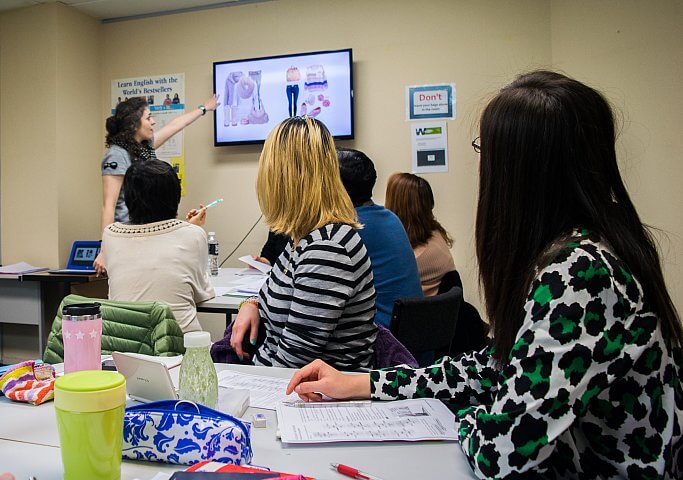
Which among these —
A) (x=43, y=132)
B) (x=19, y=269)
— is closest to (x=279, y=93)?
(x=43, y=132)

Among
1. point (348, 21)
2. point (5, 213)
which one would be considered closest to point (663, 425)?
point (348, 21)

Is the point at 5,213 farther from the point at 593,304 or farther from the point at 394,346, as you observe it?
the point at 593,304

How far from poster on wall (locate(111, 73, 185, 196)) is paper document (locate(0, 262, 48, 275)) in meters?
1.11

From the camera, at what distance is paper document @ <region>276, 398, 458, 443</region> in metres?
0.91

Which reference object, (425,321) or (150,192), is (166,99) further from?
(425,321)

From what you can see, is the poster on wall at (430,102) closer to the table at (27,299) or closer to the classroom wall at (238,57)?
the classroom wall at (238,57)

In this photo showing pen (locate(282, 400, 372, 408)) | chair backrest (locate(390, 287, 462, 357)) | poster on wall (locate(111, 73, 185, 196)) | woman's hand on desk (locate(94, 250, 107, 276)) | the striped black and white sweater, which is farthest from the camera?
poster on wall (locate(111, 73, 185, 196))

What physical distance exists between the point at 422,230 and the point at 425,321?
1.01 metres

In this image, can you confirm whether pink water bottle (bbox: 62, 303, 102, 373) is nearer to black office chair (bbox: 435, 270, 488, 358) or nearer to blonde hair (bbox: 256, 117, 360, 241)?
blonde hair (bbox: 256, 117, 360, 241)

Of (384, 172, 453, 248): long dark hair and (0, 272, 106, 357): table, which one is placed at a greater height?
(384, 172, 453, 248): long dark hair

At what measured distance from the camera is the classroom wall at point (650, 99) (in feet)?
8.46

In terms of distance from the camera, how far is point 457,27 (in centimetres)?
356

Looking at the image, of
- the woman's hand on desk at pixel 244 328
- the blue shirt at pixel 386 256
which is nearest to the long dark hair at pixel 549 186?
the woman's hand on desk at pixel 244 328

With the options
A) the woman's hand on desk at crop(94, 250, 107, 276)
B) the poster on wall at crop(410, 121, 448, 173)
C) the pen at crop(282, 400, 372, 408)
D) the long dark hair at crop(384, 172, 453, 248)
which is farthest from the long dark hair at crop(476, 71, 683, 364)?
the poster on wall at crop(410, 121, 448, 173)
